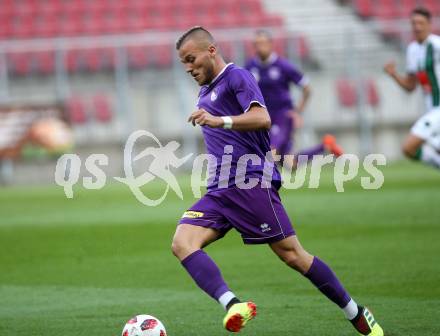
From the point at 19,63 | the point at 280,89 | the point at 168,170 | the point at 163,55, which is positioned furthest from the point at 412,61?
the point at 19,63

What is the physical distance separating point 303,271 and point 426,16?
6665 millimetres

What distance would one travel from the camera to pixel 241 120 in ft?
20.8

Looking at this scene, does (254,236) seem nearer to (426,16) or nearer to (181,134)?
(426,16)

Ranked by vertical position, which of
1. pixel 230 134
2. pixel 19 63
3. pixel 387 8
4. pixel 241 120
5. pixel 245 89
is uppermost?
pixel 245 89

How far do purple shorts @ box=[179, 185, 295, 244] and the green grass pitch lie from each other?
775 mm

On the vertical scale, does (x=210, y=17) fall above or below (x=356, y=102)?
above

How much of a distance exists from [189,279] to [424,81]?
4.88 meters

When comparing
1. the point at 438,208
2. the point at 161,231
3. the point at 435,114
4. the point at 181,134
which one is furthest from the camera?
the point at 181,134

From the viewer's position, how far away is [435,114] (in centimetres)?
1226

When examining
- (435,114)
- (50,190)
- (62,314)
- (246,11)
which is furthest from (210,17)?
(62,314)

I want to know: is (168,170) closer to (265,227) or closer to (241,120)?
(265,227)

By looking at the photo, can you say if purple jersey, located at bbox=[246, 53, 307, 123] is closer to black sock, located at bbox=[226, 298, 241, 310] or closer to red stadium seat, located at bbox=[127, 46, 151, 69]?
red stadium seat, located at bbox=[127, 46, 151, 69]

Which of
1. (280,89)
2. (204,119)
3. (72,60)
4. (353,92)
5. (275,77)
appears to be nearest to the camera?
(204,119)

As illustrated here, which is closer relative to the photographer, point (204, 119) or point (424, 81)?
point (204, 119)
